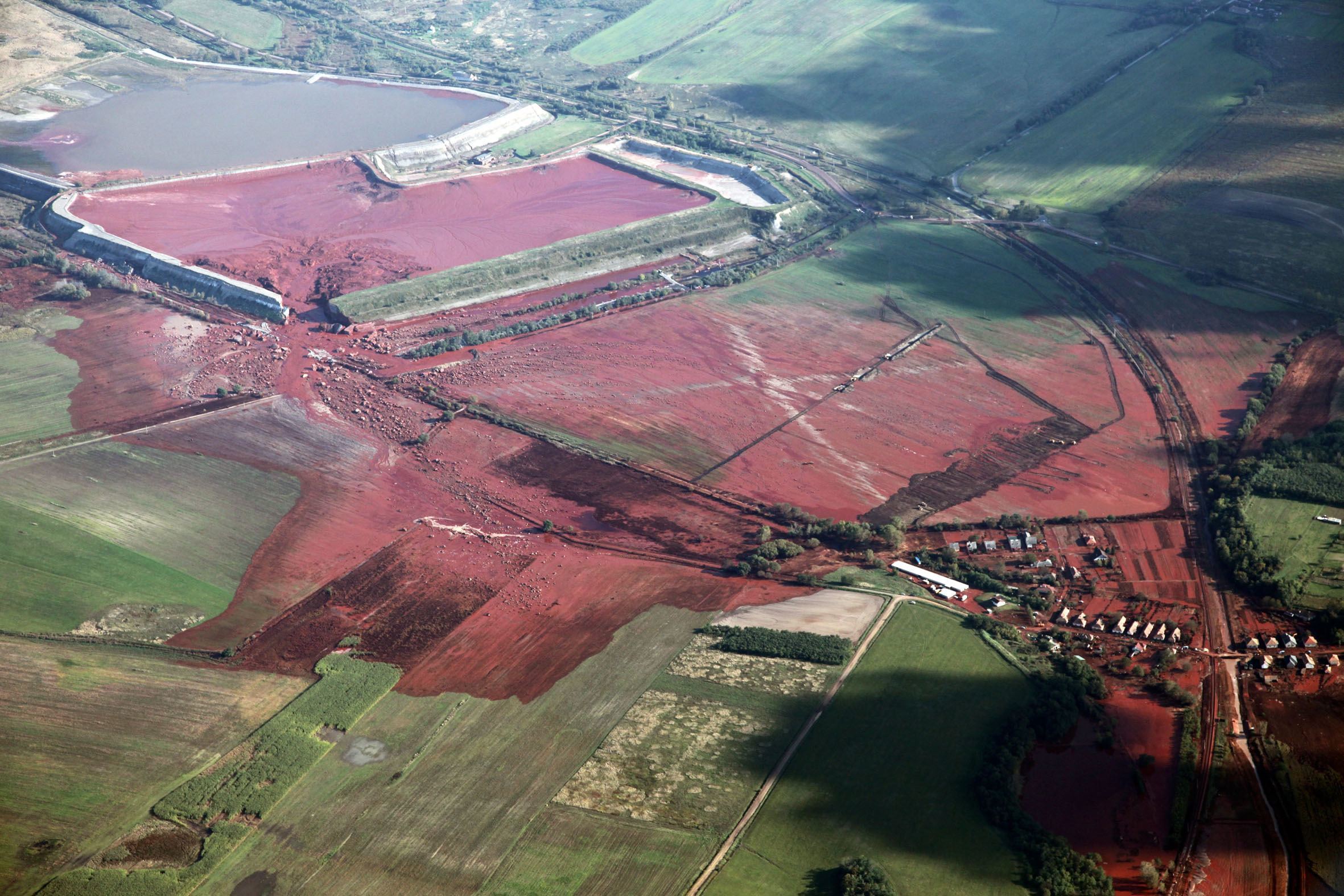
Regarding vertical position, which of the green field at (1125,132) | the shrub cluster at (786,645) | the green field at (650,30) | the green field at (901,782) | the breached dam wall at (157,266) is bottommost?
the green field at (901,782)

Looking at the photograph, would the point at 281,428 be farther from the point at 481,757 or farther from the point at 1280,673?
the point at 1280,673

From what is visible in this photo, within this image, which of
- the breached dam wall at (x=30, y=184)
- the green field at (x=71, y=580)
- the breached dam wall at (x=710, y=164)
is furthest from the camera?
the breached dam wall at (x=710, y=164)

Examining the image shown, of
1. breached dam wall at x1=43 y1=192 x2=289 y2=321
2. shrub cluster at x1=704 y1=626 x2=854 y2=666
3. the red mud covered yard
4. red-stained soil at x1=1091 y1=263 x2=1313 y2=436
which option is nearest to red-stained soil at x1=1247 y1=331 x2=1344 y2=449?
the red mud covered yard

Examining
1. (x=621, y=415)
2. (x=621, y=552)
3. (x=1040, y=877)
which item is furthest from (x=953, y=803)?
(x=621, y=415)

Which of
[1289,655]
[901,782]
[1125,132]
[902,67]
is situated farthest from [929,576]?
[902,67]

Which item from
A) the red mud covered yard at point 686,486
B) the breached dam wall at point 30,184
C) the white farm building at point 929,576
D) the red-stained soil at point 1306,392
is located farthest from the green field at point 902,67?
the breached dam wall at point 30,184

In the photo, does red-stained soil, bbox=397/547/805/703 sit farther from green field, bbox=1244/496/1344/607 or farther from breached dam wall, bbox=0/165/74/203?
breached dam wall, bbox=0/165/74/203

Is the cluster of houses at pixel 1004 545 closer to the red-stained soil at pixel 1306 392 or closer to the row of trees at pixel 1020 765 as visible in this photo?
the row of trees at pixel 1020 765
